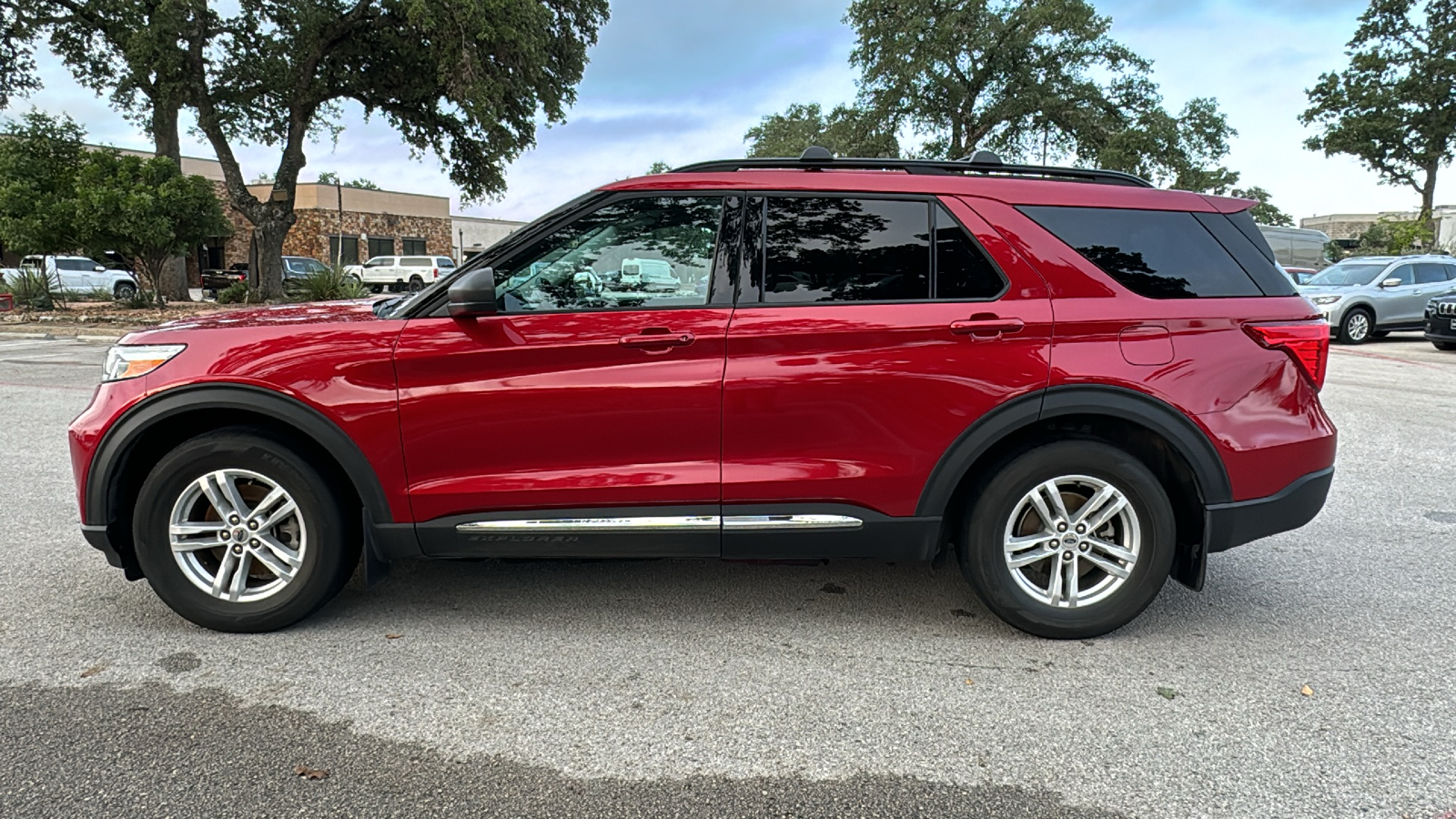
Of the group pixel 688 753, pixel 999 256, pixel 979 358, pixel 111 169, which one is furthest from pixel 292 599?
pixel 111 169

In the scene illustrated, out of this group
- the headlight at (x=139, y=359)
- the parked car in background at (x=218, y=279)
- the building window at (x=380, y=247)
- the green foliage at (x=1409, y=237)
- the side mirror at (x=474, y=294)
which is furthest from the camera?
the building window at (x=380, y=247)

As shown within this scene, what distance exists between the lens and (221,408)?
3.32 meters

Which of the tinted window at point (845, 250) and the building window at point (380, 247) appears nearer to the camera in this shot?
the tinted window at point (845, 250)

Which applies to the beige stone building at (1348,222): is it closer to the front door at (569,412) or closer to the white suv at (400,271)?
the white suv at (400,271)

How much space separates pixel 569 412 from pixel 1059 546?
6.39 feet

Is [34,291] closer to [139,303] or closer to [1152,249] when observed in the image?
[139,303]

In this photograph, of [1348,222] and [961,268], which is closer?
[961,268]

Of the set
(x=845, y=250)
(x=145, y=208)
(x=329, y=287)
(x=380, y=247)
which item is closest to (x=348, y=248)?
(x=380, y=247)

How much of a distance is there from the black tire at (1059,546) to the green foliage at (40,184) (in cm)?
2174

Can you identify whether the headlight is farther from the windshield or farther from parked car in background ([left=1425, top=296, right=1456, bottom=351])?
the windshield

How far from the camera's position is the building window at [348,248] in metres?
47.5

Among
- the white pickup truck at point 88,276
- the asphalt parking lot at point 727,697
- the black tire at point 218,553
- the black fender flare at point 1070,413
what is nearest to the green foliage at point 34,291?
the white pickup truck at point 88,276

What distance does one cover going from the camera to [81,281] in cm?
3078

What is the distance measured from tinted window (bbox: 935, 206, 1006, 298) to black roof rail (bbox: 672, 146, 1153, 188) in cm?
30
